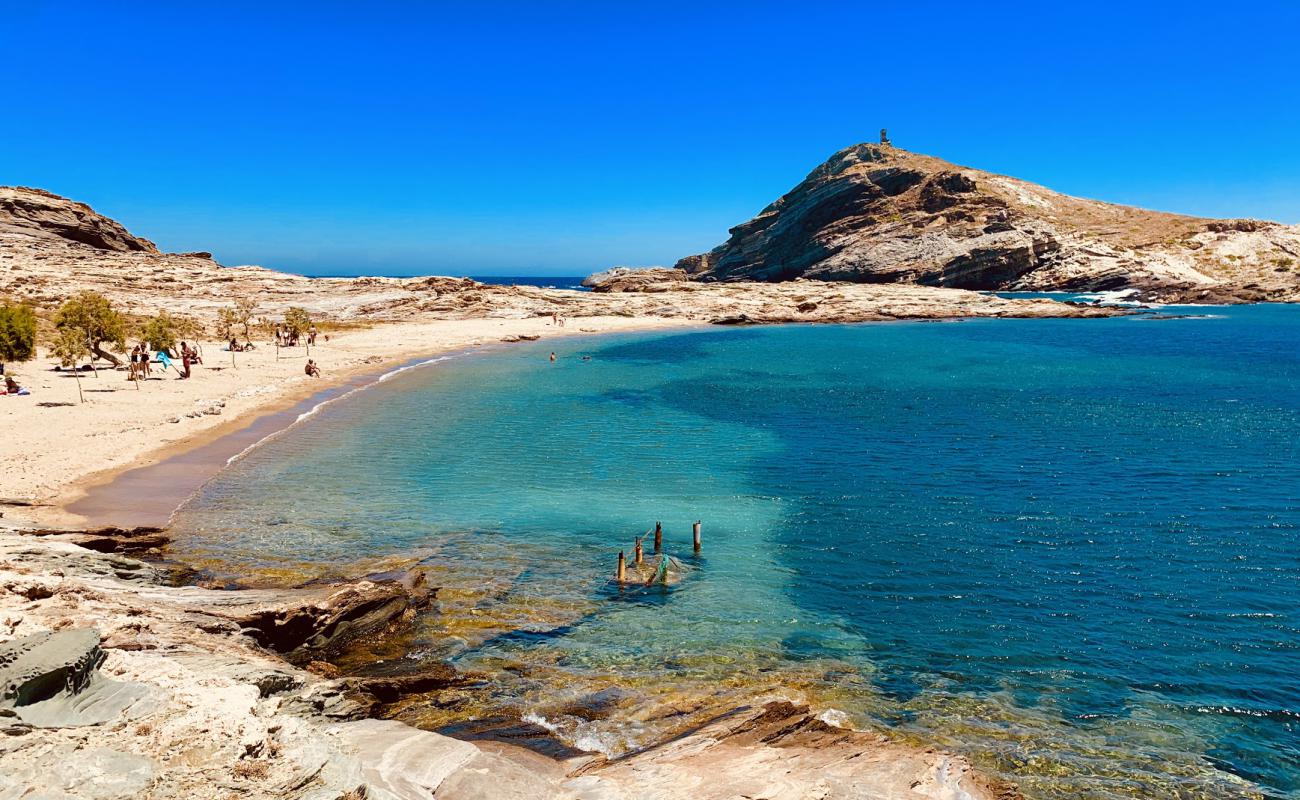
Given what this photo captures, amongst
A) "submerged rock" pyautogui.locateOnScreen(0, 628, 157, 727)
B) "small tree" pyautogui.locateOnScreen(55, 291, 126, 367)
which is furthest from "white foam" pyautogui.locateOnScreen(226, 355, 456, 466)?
"submerged rock" pyautogui.locateOnScreen(0, 628, 157, 727)

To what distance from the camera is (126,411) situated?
39.1 m

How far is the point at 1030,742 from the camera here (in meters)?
14.0

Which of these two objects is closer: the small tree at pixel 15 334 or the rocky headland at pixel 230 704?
the rocky headland at pixel 230 704

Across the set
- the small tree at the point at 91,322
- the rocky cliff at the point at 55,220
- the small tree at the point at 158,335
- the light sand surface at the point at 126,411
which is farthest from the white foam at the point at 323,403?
the rocky cliff at the point at 55,220

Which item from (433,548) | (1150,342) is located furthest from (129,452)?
(1150,342)

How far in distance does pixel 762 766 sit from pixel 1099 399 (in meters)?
48.7

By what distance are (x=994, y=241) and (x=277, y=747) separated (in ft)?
507

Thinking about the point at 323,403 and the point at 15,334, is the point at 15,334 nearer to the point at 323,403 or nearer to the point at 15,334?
the point at 15,334

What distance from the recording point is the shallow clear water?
1497 centimetres

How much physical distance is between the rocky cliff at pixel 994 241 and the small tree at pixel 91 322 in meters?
133

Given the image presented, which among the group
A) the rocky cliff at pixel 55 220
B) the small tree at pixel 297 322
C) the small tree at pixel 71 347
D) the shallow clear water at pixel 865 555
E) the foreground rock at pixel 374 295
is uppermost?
the rocky cliff at pixel 55 220

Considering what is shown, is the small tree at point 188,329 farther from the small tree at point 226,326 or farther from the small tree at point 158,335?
the small tree at point 158,335

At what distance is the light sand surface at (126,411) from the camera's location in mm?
27953

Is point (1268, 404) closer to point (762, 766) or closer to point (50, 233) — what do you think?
point (762, 766)
